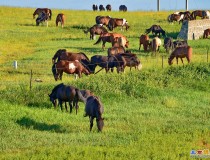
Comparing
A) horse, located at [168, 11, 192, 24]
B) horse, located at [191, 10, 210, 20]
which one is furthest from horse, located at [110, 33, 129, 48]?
horse, located at [191, 10, 210, 20]

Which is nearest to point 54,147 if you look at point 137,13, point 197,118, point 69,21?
point 197,118

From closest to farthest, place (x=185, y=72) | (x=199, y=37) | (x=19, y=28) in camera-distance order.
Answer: (x=185, y=72)
(x=199, y=37)
(x=19, y=28)

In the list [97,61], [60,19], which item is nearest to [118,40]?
[97,61]

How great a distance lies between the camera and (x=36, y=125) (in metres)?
21.2

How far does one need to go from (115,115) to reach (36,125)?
11.6 ft

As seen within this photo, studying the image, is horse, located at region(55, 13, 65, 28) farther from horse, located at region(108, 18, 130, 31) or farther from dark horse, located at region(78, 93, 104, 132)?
dark horse, located at region(78, 93, 104, 132)

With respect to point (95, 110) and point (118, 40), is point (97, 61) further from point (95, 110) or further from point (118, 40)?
point (95, 110)

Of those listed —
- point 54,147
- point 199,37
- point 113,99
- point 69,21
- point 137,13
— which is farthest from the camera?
point 137,13

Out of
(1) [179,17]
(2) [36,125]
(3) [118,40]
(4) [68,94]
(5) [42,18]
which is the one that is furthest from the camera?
(1) [179,17]

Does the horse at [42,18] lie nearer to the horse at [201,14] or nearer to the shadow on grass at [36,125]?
the horse at [201,14]

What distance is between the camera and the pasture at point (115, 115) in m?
18.4

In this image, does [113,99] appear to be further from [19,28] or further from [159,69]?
[19,28]

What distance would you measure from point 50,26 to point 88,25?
4.12 metres

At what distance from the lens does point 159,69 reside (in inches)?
1264
